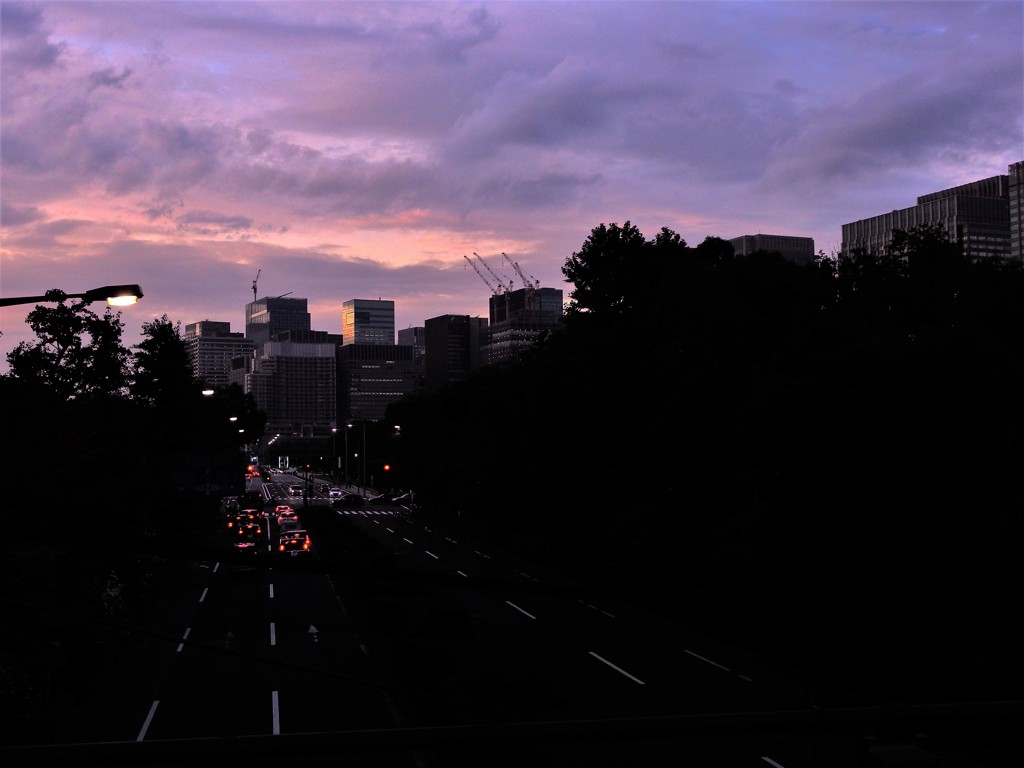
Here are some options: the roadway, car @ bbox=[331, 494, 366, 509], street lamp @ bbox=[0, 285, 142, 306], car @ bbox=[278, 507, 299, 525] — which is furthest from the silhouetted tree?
car @ bbox=[331, 494, 366, 509]

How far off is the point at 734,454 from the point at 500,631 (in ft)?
37.7

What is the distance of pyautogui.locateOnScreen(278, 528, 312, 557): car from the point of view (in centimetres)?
5766

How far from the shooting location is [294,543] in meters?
58.3

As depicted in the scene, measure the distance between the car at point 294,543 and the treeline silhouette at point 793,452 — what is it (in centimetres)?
1032

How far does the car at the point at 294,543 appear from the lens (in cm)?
5766

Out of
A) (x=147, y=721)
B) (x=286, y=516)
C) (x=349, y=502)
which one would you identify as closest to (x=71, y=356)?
(x=147, y=721)

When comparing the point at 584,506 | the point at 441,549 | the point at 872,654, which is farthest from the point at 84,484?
the point at 441,549

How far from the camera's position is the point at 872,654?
2812 cm

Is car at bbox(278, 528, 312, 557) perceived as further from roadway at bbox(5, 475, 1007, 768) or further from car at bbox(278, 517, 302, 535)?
roadway at bbox(5, 475, 1007, 768)

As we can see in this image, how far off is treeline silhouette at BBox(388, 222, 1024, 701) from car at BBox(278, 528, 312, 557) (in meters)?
10.3

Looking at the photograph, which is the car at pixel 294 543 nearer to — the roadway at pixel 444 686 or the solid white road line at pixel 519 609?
the roadway at pixel 444 686

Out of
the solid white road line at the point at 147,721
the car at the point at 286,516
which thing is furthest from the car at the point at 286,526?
the solid white road line at the point at 147,721

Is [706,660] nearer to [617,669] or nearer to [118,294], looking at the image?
[617,669]

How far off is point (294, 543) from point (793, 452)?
37.8m
